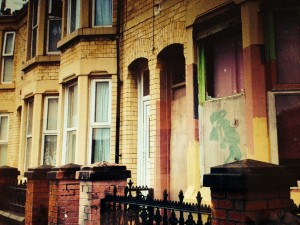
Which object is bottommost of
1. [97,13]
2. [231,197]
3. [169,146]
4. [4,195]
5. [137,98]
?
[4,195]

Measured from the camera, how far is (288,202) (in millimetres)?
2576

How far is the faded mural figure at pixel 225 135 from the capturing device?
16.0ft

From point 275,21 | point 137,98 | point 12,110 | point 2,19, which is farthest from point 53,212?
point 2,19

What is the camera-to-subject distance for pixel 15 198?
7.85 metres

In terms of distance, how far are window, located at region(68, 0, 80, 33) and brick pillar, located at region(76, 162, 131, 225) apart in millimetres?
4943

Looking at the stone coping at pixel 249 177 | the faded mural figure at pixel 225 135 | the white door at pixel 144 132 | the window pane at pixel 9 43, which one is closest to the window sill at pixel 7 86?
the window pane at pixel 9 43

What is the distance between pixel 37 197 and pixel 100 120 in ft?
7.55

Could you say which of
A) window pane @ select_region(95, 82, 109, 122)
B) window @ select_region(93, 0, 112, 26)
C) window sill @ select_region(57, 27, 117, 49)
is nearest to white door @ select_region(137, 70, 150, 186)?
window pane @ select_region(95, 82, 109, 122)

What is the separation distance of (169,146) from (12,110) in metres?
8.00

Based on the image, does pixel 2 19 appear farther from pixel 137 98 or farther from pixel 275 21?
pixel 275 21

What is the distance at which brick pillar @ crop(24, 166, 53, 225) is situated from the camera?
19.0 ft

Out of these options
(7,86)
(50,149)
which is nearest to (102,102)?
(50,149)

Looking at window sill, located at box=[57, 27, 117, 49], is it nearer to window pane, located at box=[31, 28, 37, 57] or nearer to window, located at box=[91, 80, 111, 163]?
→ window, located at box=[91, 80, 111, 163]

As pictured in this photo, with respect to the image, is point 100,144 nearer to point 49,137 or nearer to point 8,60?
point 49,137
